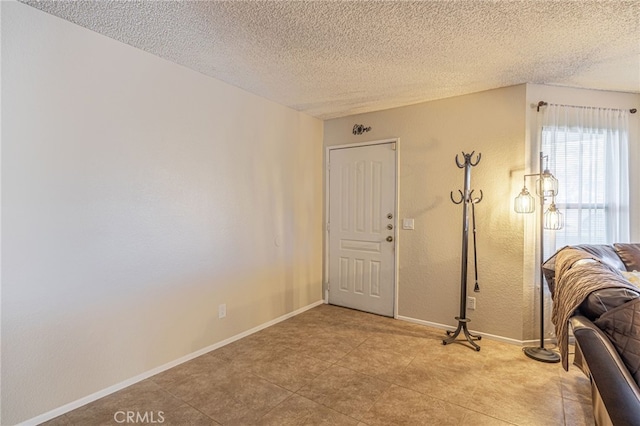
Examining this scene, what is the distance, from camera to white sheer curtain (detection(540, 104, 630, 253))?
9.56 ft

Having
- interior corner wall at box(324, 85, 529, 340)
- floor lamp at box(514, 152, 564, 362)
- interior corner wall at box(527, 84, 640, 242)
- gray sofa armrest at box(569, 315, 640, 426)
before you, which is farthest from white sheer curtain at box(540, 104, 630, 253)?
gray sofa armrest at box(569, 315, 640, 426)

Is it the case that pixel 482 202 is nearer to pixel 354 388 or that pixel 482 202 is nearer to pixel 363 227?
pixel 363 227

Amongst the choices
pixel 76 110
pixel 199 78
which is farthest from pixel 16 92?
pixel 199 78

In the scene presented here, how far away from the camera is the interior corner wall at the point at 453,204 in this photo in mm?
2916

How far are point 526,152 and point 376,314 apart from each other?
2326 mm

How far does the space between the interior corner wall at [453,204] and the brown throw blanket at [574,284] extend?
0.96 m

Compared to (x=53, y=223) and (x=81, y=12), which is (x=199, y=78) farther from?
(x=53, y=223)

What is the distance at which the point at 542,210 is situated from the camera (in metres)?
2.70

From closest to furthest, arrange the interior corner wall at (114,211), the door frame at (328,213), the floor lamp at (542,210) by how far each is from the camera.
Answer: the interior corner wall at (114,211), the floor lamp at (542,210), the door frame at (328,213)

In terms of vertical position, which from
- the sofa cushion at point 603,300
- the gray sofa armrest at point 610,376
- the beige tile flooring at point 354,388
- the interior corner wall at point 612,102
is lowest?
the beige tile flooring at point 354,388

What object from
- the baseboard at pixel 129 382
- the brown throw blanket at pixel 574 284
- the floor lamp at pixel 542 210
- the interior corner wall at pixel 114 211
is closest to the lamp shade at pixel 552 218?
the floor lamp at pixel 542 210

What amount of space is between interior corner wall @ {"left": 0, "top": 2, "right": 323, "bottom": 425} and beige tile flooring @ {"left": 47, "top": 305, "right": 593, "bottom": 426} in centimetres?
31

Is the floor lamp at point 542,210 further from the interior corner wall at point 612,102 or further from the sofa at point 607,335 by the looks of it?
the sofa at point 607,335

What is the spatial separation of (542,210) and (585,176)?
69 centimetres
